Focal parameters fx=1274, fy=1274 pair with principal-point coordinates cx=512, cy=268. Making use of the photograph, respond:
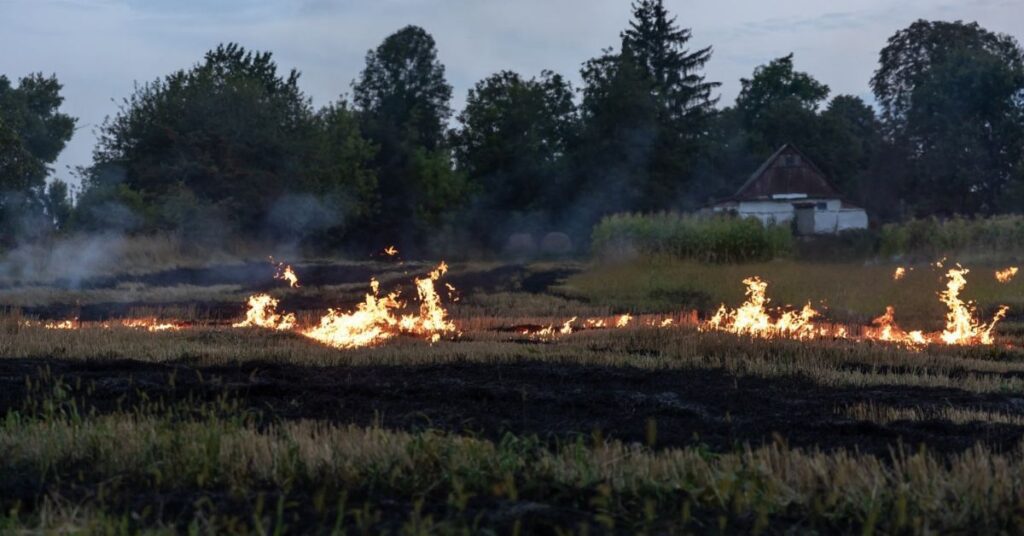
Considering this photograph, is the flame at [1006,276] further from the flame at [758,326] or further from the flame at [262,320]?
the flame at [262,320]

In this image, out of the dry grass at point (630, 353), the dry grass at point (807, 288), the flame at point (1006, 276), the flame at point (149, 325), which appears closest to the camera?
the dry grass at point (630, 353)

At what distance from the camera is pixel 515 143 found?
6625cm

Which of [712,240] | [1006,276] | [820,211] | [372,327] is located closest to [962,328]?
[372,327]

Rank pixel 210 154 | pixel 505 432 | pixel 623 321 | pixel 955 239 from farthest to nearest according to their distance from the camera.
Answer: pixel 210 154
pixel 955 239
pixel 623 321
pixel 505 432

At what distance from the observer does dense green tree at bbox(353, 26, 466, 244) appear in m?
61.3

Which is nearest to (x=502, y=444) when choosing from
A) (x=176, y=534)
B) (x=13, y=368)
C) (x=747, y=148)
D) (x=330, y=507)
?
(x=330, y=507)

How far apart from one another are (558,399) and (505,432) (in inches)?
81.3

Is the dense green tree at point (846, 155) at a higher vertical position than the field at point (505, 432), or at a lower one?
higher

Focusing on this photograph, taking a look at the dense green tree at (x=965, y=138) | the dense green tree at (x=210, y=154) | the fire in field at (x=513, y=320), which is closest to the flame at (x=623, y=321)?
the fire in field at (x=513, y=320)

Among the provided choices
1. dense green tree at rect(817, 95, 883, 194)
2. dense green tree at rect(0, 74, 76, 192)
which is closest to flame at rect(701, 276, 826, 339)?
dense green tree at rect(0, 74, 76, 192)

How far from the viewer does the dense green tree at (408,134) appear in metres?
61.3

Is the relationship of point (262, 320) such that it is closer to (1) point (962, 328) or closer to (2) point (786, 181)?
(1) point (962, 328)

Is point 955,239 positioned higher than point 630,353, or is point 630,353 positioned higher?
point 955,239

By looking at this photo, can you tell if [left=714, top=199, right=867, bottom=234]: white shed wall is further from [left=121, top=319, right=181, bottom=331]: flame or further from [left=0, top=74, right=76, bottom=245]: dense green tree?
[left=121, top=319, right=181, bottom=331]: flame
